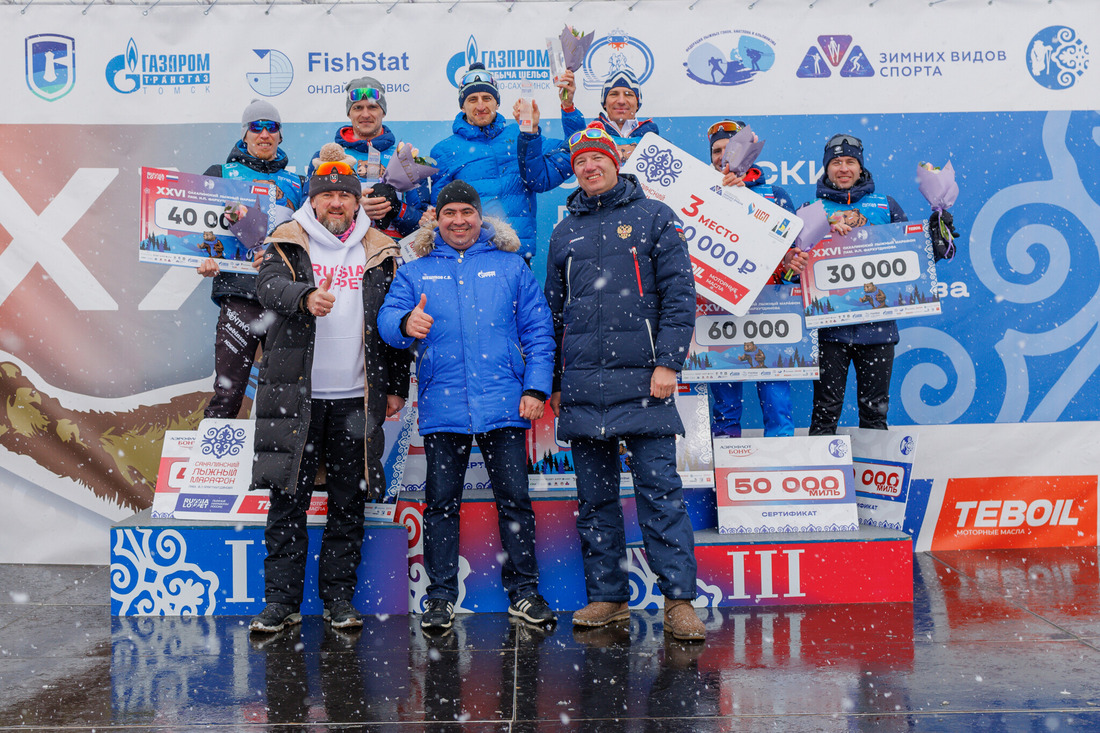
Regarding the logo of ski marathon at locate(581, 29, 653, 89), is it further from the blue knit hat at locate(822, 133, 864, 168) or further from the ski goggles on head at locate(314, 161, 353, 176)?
the ski goggles on head at locate(314, 161, 353, 176)

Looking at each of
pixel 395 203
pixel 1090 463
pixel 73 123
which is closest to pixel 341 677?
pixel 395 203

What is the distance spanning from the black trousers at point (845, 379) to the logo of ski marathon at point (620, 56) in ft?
6.62

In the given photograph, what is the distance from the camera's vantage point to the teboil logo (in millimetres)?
5461

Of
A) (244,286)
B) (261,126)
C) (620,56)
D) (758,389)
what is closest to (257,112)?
(261,126)

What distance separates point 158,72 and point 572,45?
279 cm

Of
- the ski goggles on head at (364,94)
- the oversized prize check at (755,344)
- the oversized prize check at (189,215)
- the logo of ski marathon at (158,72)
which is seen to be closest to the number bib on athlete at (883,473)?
the oversized prize check at (755,344)

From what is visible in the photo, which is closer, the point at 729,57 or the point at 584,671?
the point at 584,671

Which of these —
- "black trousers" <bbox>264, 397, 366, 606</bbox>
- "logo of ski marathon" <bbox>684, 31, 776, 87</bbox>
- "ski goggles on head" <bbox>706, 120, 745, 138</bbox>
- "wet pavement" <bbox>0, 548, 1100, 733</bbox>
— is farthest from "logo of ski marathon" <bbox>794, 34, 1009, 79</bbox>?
"black trousers" <bbox>264, 397, 366, 606</bbox>

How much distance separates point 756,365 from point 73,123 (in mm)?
4336

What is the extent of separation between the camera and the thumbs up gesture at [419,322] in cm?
375

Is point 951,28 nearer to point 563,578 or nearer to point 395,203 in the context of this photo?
point 395,203

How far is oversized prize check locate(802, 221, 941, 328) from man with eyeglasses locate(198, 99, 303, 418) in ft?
9.18

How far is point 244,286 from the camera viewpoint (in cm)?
473

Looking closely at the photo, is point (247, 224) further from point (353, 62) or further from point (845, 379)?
point (845, 379)
